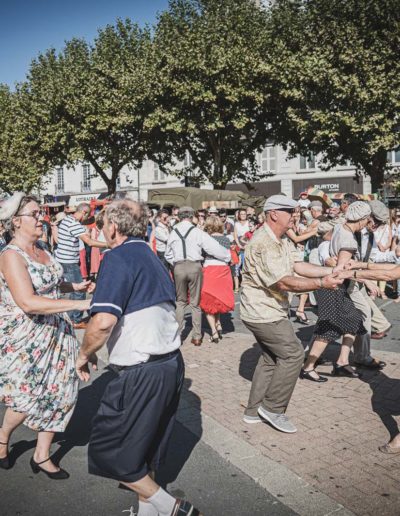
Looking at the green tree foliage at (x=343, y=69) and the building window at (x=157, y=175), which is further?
the building window at (x=157, y=175)

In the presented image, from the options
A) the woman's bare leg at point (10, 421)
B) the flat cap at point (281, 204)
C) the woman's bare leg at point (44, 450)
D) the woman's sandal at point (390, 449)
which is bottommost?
the woman's sandal at point (390, 449)

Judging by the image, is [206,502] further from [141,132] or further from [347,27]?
[141,132]

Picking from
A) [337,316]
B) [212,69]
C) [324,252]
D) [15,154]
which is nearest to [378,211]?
[324,252]

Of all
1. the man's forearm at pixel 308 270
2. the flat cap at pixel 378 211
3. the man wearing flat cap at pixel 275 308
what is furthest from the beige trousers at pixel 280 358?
the flat cap at pixel 378 211

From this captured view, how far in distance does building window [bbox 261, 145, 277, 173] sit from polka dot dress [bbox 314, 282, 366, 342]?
1422 inches

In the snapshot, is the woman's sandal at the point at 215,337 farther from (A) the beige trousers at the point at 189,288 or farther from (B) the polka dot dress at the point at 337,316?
(B) the polka dot dress at the point at 337,316

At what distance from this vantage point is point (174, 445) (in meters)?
4.27

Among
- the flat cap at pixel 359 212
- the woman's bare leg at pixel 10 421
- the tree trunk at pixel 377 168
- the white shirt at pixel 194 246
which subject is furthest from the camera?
the tree trunk at pixel 377 168

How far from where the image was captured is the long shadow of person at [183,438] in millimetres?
3773

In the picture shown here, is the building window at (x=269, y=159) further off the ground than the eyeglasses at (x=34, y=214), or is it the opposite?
the building window at (x=269, y=159)

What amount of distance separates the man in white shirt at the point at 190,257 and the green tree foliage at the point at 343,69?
14632 millimetres

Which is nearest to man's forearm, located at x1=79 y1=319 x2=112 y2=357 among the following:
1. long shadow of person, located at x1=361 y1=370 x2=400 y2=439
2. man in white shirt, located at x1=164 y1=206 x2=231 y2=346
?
long shadow of person, located at x1=361 y1=370 x2=400 y2=439

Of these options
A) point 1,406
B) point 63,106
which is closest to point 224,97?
point 63,106

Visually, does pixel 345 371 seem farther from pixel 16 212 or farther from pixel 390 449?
pixel 16 212
